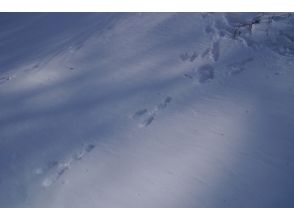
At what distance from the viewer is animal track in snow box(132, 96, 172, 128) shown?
7.75ft

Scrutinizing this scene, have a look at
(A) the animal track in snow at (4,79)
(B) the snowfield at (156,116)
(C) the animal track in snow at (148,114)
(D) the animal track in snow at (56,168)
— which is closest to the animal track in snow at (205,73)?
(B) the snowfield at (156,116)

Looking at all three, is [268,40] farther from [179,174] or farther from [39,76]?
[39,76]

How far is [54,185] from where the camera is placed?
2.07m

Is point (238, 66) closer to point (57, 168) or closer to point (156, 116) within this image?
point (156, 116)

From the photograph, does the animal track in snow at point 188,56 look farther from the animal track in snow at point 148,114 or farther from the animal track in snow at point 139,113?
the animal track in snow at point 139,113

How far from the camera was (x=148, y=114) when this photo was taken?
2.42m

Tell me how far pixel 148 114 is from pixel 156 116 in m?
0.07

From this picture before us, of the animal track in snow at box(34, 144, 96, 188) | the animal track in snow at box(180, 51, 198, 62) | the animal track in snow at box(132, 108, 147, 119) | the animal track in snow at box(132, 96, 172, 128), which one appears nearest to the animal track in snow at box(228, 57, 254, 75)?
the animal track in snow at box(180, 51, 198, 62)

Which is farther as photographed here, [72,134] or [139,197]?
[72,134]

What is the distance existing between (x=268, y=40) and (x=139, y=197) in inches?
69.6

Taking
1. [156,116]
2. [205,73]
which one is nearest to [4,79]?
[156,116]

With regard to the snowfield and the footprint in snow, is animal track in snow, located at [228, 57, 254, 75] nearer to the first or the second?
the snowfield

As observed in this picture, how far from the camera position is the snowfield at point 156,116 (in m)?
1.92
